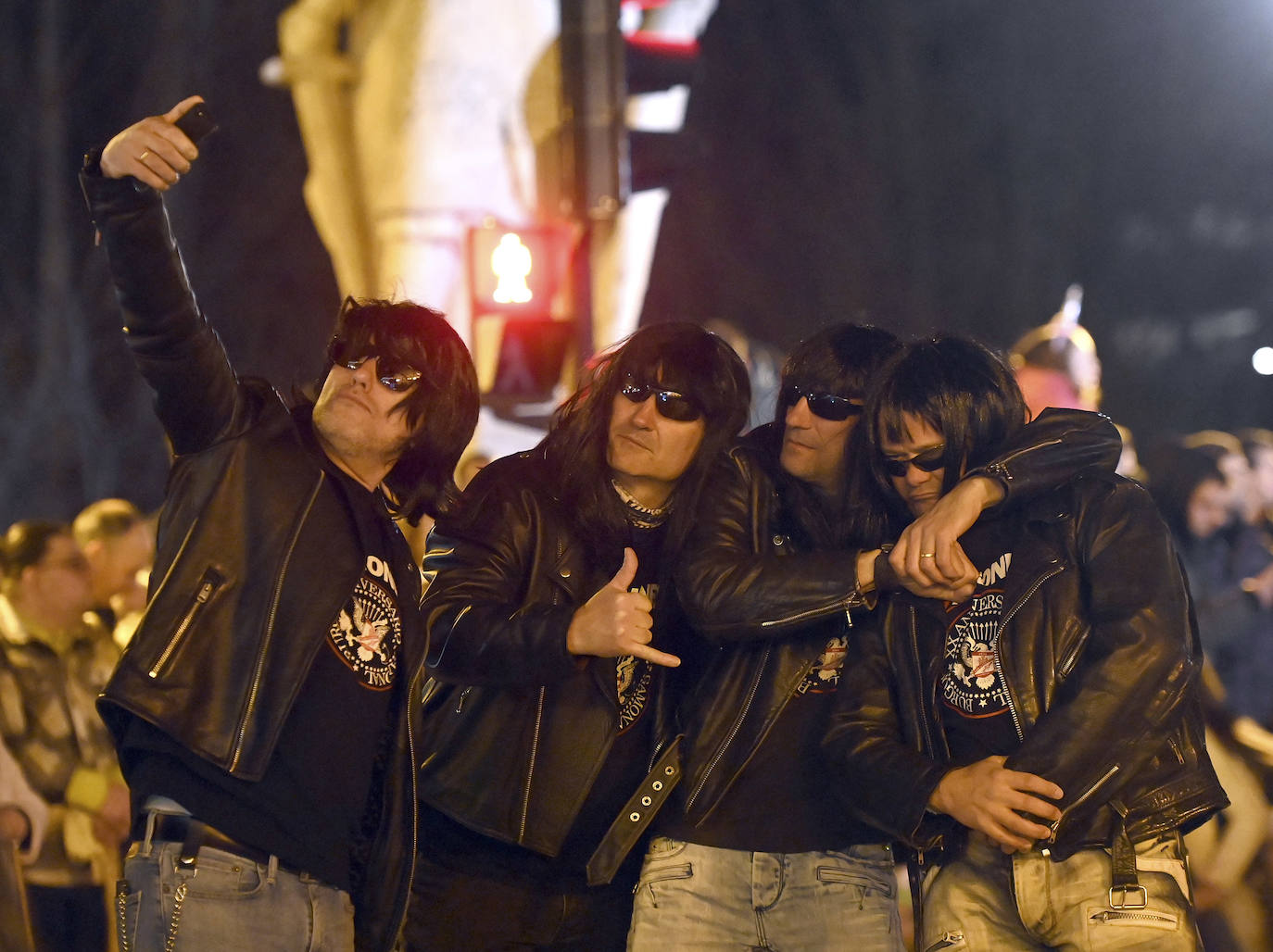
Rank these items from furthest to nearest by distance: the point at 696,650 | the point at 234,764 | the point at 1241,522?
the point at 1241,522, the point at 696,650, the point at 234,764

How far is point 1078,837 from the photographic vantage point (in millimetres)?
2756

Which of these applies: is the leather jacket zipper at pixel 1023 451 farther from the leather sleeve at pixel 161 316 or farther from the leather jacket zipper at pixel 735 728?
the leather sleeve at pixel 161 316

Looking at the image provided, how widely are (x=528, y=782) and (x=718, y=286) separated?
11254 mm

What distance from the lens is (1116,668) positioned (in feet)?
9.08

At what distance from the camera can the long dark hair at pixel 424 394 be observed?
3.08 metres

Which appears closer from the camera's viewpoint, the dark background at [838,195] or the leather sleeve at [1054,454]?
the leather sleeve at [1054,454]

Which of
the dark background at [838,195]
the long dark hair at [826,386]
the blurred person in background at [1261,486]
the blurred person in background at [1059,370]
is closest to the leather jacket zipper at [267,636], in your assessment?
the long dark hair at [826,386]

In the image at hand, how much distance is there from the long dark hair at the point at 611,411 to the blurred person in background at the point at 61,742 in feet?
9.32

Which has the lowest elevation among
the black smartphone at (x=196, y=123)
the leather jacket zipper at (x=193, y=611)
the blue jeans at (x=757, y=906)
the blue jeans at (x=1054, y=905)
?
the blue jeans at (x=757, y=906)

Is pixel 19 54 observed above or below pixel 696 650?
above

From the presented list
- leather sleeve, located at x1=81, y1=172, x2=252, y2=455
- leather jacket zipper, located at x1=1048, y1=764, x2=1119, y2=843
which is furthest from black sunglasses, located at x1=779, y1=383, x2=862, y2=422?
leather sleeve, located at x1=81, y1=172, x2=252, y2=455

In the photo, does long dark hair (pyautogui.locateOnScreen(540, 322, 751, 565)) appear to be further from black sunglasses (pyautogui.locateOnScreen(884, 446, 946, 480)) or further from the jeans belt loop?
the jeans belt loop

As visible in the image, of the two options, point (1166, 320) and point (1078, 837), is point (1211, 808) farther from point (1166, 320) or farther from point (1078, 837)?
point (1166, 320)

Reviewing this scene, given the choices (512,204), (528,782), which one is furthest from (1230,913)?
(512,204)
